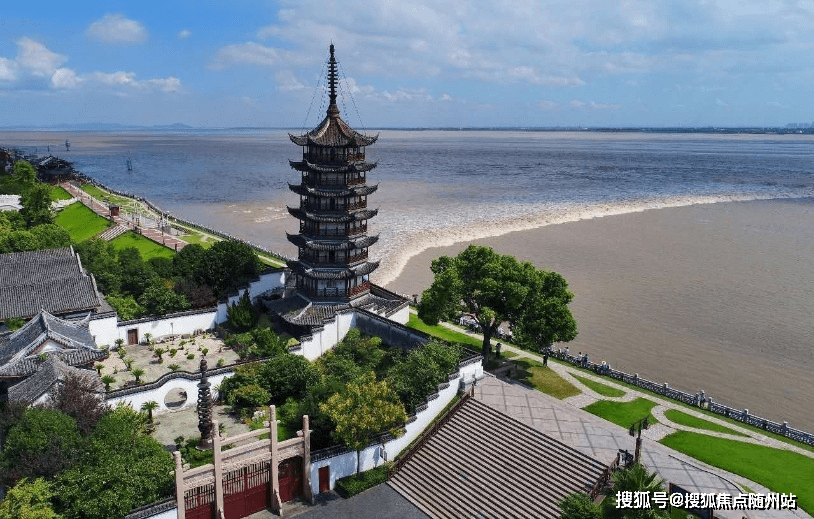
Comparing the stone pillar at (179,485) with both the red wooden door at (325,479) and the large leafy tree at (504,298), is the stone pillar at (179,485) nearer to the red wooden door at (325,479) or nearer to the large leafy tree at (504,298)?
the red wooden door at (325,479)

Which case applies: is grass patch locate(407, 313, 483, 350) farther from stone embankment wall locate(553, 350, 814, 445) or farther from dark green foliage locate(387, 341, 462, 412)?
dark green foliage locate(387, 341, 462, 412)

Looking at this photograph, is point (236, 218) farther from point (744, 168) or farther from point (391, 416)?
point (744, 168)

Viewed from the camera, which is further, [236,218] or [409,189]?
[409,189]

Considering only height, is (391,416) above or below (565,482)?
above

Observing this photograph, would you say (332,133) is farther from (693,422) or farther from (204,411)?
(693,422)

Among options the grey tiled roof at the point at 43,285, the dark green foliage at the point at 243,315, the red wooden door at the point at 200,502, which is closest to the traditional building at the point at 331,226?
the dark green foliage at the point at 243,315

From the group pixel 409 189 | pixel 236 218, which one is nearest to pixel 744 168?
pixel 409 189
